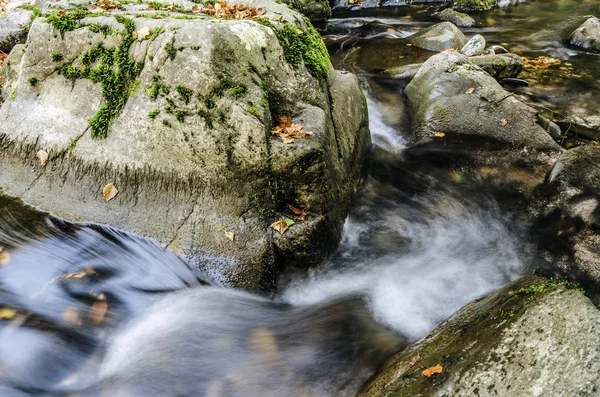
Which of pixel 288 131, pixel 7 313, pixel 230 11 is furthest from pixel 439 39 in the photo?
pixel 7 313

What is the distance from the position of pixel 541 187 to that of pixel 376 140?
2.82m

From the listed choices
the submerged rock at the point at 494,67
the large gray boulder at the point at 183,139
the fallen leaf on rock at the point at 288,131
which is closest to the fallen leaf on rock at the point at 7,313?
the large gray boulder at the point at 183,139

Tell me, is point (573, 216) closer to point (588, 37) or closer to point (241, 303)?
point (241, 303)

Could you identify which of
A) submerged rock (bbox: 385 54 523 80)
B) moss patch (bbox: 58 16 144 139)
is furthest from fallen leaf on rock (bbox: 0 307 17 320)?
submerged rock (bbox: 385 54 523 80)

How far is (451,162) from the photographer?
6.96 m

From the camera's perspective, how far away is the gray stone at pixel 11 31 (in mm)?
7125

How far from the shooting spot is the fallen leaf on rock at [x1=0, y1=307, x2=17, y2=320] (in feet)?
12.3

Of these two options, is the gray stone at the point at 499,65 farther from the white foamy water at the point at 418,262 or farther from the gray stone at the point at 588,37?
the white foamy water at the point at 418,262

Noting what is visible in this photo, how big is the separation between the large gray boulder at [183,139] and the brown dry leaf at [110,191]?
6 centimetres

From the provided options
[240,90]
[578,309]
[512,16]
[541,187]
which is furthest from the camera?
[512,16]

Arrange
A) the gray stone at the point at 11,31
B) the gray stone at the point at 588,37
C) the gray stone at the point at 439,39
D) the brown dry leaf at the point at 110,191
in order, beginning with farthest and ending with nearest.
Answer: the gray stone at the point at 588,37
the gray stone at the point at 439,39
the gray stone at the point at 11,31
the brown dry leaf at the point at 110,191

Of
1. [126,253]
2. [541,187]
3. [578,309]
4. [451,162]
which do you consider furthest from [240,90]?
[541,187]

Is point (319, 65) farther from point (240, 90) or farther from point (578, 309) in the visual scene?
point (578, 309)

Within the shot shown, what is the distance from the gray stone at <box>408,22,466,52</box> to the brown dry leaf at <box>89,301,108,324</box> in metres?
10.8
